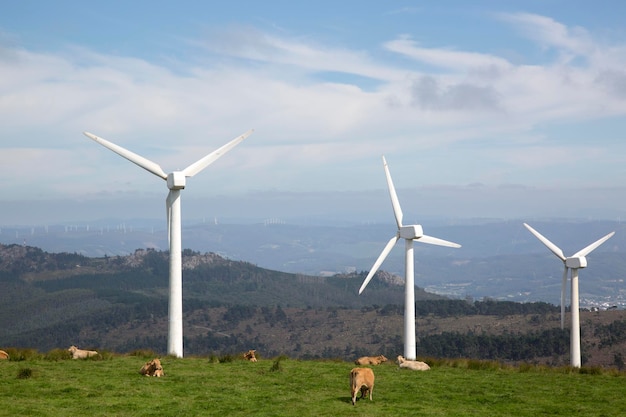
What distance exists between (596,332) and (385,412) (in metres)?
104

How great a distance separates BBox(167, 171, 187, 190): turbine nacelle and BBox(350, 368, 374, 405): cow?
63.9ft

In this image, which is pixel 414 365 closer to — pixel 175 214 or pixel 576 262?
pixel 175 214

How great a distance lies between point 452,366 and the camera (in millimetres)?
37469

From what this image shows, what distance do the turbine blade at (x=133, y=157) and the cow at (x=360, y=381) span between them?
21.0m

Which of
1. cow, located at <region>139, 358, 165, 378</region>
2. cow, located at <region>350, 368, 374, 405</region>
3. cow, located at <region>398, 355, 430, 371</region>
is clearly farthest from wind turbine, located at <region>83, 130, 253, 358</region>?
cow, located at <region>350, 368, 374, 405</region>

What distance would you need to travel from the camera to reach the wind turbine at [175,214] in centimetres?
4038

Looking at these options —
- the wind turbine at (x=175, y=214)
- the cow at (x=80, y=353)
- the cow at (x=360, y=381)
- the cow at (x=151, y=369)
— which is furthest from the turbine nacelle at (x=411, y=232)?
the cow at (x=360, y=381)

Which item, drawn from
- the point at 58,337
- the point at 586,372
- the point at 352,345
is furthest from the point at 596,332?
the point at 58,337

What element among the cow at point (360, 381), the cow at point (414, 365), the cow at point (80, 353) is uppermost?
the cow at point (360, 381)

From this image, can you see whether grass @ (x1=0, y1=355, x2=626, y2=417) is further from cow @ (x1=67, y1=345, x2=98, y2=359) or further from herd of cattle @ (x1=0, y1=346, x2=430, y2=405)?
cow @ (x1=67, y1=345, x2=98, y2=359)

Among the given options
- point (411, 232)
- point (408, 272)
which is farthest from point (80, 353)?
point (411, 232)

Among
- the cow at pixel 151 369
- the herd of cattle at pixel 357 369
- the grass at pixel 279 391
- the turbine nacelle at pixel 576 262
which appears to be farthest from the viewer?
the turbine nacelle at pixel 576 262

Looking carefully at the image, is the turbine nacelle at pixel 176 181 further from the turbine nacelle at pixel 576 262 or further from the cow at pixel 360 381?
the turbine nacelle at pixel 576 262

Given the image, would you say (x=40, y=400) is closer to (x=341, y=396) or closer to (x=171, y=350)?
(x=341, y=396)
